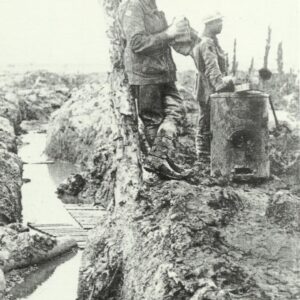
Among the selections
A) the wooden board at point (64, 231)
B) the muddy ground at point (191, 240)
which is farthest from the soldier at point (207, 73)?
the wooden board at point (64, 231)

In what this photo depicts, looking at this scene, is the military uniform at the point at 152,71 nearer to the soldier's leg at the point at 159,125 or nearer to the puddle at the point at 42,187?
the soldier's leg at the point at 159,125

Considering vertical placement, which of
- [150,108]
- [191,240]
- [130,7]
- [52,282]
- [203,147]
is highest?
[130,7]

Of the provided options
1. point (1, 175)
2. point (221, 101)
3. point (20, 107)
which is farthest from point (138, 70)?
point (20, 107)

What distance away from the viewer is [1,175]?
8828mm

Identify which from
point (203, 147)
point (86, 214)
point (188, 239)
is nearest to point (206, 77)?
point (203, 147)

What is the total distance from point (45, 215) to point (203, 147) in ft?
9.11

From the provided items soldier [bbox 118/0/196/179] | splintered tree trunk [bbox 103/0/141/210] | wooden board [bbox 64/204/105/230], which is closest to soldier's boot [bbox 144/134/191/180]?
soldier [bbox 118/0/196/179]

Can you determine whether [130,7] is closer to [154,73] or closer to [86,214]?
[154,73]

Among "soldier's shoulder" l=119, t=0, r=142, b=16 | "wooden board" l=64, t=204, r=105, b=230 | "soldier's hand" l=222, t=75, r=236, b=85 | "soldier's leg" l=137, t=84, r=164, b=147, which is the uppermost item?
"soldier's shoulder" l=119, t=0, r=142, b=16

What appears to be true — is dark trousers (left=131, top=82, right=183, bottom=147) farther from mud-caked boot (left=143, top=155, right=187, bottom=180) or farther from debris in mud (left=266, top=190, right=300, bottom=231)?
debris in mud (left=266, top=190, right=300, bottom=231)

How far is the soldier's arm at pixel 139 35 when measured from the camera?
5234mm

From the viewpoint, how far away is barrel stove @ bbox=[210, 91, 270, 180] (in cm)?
611

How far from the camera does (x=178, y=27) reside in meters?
5.17

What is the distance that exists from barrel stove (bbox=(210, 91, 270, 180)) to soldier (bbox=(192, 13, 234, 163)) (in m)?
0.34
